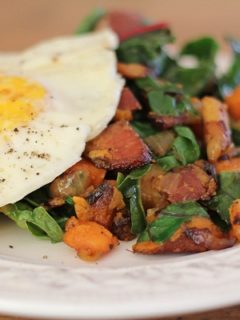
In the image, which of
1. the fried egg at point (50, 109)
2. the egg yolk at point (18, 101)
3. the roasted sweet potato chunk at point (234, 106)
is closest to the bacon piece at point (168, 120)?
the fried egg at point (50, 109)

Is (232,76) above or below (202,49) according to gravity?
below

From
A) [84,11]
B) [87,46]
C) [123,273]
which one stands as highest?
[87,46]

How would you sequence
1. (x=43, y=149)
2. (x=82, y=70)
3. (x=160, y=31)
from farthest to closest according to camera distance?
(x=160, y=31), (x=82, y=70), (x=43, y=149)

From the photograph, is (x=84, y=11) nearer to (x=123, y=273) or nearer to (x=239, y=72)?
(x=239, y=72)

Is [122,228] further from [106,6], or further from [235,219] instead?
[106,6]

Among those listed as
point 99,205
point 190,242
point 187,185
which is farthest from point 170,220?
point 99,205

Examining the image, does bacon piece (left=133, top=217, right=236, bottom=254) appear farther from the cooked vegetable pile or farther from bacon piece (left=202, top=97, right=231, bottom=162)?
bacon piece (left=202, top=97, right=231, bottom=162)

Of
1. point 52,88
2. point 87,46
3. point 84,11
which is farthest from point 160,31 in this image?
point 84,11
